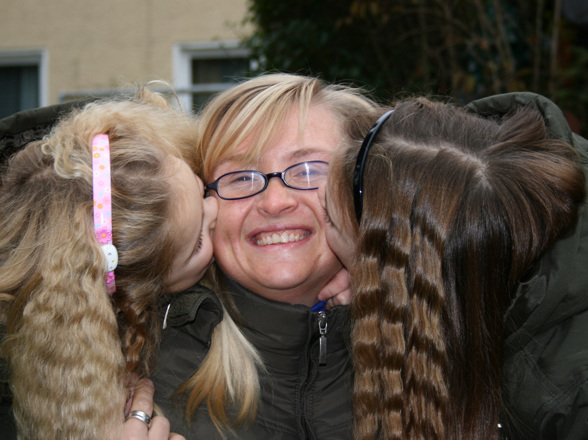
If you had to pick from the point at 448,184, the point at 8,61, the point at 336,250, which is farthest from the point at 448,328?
the point at 8,61

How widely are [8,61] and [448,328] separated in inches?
295

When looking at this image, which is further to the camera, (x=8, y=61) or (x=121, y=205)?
(x=8, y=61)

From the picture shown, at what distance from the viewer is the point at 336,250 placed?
214cm

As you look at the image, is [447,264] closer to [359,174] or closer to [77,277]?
[359,174]

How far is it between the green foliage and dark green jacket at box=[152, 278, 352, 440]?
2678 mm

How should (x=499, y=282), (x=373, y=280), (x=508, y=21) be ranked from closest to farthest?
(x=499, y=282)
(x=373, y=280)
(x=508, y=21)

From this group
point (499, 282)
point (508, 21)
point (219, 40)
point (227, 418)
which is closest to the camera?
point (499, 282)

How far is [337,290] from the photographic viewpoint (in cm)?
229

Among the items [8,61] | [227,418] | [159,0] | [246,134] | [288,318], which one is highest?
[159,0]

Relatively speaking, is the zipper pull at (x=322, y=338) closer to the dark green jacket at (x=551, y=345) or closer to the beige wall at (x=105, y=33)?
the dark green jacket at (x=551, y=345)

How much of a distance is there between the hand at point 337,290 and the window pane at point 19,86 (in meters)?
6.62

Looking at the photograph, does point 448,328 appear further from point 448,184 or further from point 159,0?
point 159,0

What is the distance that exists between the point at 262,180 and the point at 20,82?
6682 millimetres

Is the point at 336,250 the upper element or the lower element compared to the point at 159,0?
lower
